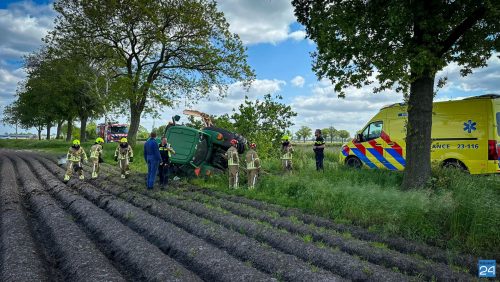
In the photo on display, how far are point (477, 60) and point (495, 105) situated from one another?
63.1 inches

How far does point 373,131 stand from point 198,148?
709 cm

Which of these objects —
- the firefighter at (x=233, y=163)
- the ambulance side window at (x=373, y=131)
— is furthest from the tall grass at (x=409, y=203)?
the ambulance side window at (x=373, y=131)

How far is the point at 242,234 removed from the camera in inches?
297

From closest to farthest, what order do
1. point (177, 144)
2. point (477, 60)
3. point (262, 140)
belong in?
point (477, 60) < point (177, 144) < point (262, 140)

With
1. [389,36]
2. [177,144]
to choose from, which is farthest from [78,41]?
[389,36]

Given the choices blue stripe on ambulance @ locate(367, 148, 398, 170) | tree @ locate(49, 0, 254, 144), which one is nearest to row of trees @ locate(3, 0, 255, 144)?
tree @ locate(49, 0, 254, 144)

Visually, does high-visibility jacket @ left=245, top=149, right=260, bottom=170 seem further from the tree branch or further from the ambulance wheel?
the tree branch

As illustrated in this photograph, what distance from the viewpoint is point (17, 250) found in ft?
20.7

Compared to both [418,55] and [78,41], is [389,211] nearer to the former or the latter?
[418,55]

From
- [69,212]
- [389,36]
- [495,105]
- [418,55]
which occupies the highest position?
[389,36]

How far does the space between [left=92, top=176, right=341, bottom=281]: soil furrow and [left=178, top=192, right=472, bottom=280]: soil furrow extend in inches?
49.7

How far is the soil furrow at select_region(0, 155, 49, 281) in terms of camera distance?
17.7 ft

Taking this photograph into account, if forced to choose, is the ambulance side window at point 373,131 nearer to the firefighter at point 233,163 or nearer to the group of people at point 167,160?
the group of people at point 167,160

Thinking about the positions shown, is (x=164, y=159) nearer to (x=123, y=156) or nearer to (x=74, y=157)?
(x=123, y=156)
